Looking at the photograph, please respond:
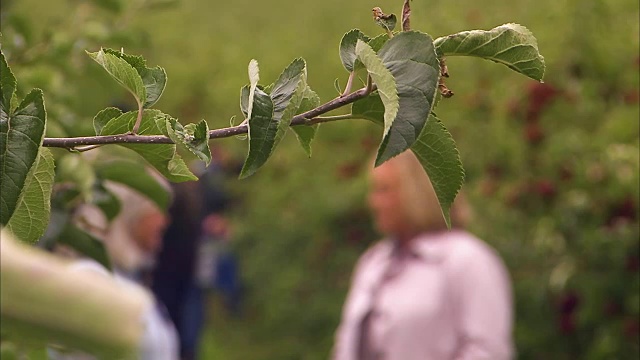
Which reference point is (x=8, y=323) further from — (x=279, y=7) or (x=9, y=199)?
(x=279, y=7)

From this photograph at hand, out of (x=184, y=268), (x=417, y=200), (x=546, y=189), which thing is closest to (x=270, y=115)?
(x=417, y=200)

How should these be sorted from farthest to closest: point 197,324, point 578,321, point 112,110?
point 197,324 → point 578,321 → point 112,110

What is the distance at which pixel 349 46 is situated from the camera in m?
0.67

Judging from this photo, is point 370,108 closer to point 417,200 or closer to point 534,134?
point 417,200

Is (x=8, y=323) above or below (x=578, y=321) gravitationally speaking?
above

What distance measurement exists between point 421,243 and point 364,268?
12.1 inches

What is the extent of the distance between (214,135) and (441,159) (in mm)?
158

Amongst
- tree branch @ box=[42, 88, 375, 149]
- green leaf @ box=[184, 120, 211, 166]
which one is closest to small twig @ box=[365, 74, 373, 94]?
tree branch @ box=[42, 88, 375, 149]

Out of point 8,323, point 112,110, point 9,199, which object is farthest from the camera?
point 112,110

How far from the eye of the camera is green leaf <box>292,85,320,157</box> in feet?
2.25

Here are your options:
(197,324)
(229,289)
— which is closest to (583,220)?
(197,324)

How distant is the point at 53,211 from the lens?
4.75 feet

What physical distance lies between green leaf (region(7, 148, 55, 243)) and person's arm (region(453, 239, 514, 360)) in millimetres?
2318

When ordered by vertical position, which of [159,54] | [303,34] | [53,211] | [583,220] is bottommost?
[583,220]
